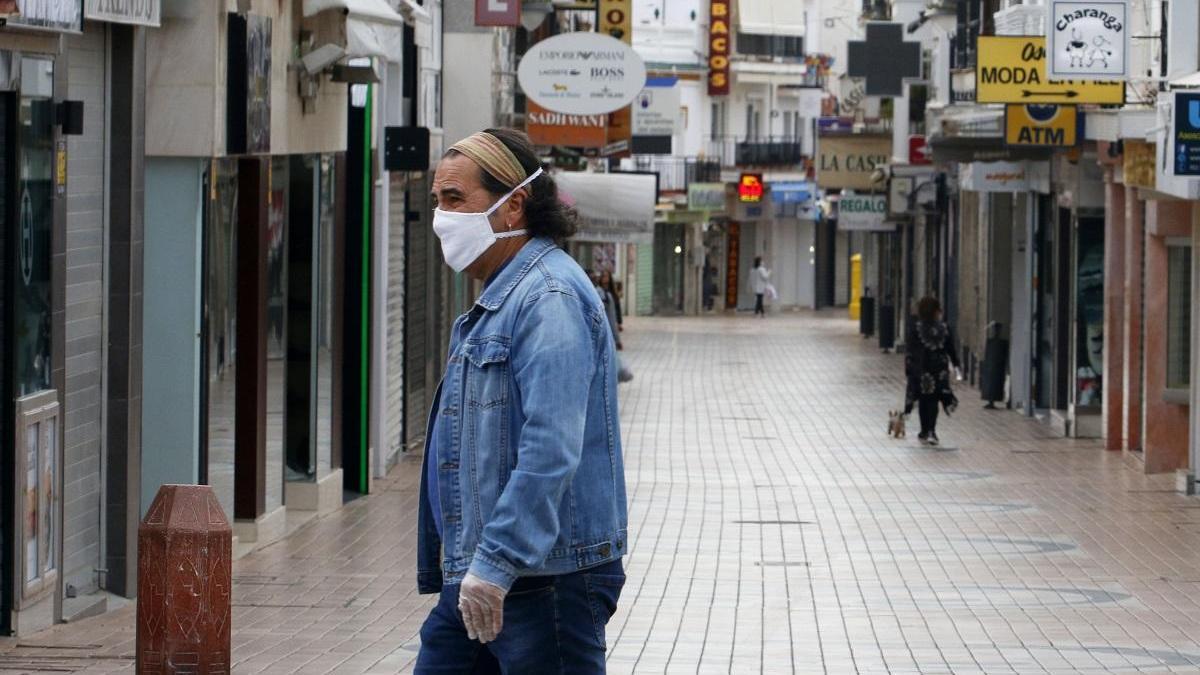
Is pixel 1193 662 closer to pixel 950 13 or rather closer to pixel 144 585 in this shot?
pixel 144 585

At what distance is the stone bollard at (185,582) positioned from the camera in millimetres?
7324

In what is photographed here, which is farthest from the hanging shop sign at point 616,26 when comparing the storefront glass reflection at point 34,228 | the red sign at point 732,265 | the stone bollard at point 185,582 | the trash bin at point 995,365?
the red sign at point 732,265

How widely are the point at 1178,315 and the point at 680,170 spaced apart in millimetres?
52514

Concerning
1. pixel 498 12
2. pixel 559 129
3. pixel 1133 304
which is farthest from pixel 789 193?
pixel 1133 304

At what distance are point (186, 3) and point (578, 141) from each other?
59.7 feet

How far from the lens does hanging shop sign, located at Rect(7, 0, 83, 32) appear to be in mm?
9742

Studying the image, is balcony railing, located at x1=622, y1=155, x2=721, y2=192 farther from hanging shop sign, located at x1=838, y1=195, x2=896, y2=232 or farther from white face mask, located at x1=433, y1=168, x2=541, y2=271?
white face mask, located at x1=433, y1=168, x2=541, y2=271

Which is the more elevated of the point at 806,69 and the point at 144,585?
Result: the point at 806,69

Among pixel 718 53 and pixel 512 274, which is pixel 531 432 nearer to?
pixel 512 274

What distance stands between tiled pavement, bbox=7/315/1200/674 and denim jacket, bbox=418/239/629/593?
5.13 meters

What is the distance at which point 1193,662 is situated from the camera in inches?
414

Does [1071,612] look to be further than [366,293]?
No

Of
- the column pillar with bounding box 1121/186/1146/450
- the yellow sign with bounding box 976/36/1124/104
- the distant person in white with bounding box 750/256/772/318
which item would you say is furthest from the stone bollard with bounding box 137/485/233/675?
the distant person in white with bounding box 750/256/772/318

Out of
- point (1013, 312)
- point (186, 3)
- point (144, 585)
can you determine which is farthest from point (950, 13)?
point (144, 585)
